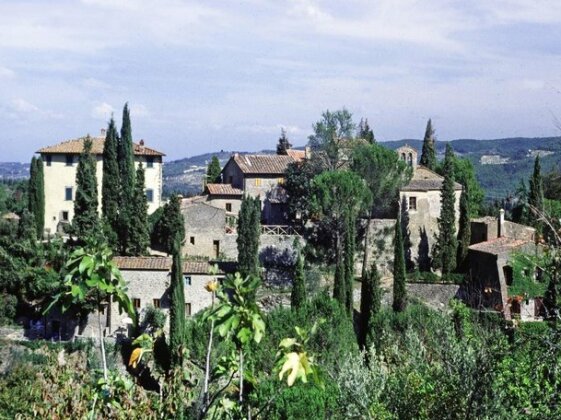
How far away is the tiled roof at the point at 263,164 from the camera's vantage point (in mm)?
48312

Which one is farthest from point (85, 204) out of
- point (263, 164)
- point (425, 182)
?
point (425, 182)

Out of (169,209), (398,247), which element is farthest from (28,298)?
(398,247)

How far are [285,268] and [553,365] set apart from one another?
3201 centimetres

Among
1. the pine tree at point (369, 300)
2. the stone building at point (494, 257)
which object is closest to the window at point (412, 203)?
the stone building at point (494, 257)

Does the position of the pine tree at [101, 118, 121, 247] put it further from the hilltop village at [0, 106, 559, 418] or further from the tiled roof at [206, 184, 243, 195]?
the tiled roof at [206, 184, 243, 195]

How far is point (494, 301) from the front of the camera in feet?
120

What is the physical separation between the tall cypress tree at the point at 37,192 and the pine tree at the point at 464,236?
920 inches

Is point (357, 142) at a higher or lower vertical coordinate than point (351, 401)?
higher

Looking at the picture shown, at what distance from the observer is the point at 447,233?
42.9 metres

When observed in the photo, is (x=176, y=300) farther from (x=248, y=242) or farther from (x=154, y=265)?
(x=248, y=242)

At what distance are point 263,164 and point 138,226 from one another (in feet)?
35.8

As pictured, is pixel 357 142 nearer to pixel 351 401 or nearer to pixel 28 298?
pixel 28 298

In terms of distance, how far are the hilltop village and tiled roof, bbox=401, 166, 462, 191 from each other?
0.41 ft

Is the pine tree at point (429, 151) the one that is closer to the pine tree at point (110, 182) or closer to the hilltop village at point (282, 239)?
the hilltop village at point (282, 239)
